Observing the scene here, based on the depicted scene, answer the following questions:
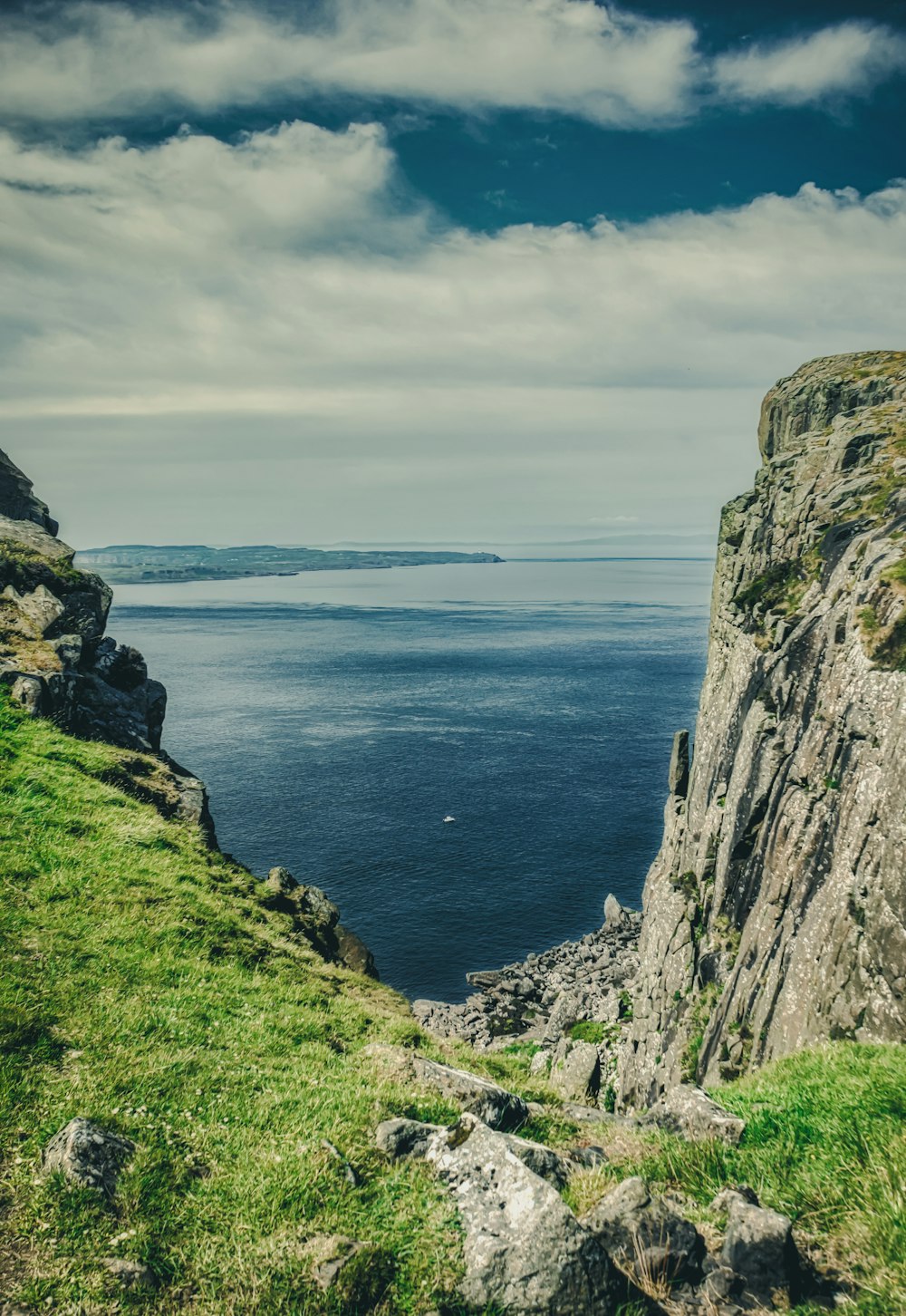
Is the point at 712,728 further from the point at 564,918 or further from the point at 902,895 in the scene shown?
the point at 564,918

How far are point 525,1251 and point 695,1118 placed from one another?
4.92 metres

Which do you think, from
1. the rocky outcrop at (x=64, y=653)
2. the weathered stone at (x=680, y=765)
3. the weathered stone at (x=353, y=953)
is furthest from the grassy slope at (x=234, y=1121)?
the weathered stone at (x=680, y=765)

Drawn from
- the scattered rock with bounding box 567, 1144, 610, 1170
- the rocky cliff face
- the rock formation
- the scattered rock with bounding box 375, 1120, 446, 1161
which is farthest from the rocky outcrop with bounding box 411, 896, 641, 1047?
the scattered rock with bounding box 375, 1120, 446, 1161

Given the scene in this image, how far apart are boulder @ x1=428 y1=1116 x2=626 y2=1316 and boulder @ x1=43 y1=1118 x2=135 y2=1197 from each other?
168 inches

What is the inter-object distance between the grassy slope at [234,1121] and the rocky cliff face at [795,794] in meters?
10.8

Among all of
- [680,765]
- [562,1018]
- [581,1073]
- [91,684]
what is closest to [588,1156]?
[581,1073]

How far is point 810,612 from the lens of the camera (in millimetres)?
38531

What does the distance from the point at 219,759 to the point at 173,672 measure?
255 feet

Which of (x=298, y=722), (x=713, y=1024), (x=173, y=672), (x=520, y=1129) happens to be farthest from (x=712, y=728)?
(x=173, y=672)

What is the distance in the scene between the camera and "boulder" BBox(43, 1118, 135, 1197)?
898 cm

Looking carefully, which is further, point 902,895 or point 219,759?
point 219,759

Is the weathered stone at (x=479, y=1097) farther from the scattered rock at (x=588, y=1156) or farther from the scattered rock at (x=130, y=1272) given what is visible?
the scattered rock at (x=130, y=1272)

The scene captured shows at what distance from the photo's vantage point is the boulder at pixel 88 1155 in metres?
8.98

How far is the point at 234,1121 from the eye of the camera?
10.9 meters
